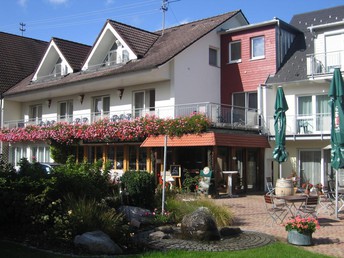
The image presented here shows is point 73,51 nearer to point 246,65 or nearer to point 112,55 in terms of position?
point 112,55

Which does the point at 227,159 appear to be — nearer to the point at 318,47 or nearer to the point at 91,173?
the point at 318,47

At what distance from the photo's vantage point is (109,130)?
920 inches

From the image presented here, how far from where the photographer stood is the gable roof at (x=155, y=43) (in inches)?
897

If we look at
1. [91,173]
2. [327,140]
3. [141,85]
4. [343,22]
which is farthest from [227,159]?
[91,173]

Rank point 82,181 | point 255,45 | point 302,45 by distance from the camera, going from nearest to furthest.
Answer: point 82,181
point 255,45
point 302,45

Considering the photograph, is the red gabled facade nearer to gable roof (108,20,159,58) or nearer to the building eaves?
the building eaves

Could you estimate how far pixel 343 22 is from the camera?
21516 millimetres

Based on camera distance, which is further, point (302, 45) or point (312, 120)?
point (302, 45)

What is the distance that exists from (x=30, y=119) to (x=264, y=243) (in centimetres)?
2604

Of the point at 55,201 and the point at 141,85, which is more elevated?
the point at 141,85

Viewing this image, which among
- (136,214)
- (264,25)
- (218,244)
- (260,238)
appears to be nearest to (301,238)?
(260,238)

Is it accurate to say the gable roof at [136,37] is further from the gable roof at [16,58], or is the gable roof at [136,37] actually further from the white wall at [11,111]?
the gable roof at [16,58]

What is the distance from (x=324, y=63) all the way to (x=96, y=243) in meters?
16.9

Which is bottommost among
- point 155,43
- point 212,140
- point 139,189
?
point 139,189
